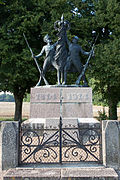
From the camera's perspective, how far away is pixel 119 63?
13.2 meters

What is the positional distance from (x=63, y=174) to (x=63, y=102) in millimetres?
→ 4431

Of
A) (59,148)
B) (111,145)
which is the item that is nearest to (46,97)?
(59,148)

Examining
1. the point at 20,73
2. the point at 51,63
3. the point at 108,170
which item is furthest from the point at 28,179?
the point at 20,73

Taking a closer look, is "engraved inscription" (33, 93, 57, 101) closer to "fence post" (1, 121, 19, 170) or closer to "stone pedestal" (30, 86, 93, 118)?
"stone pedestal" (30, 86, 93, 118)

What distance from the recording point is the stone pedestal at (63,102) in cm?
825

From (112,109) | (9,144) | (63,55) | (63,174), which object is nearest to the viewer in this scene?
(63,174)

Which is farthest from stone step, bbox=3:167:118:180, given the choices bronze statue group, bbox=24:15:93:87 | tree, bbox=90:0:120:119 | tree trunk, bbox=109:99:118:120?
tree trunk, bbox=109:99:118:120

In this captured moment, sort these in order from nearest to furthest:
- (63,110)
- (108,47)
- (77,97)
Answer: (63,110) < (77,97) < (108,47)

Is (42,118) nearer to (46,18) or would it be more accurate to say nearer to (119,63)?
(119,63)

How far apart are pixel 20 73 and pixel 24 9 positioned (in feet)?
14.8

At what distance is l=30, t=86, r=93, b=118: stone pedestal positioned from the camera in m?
8.25

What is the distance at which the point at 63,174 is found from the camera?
4074 millimetres

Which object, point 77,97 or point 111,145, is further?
point 77,97

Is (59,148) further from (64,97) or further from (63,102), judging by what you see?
(64,97)
